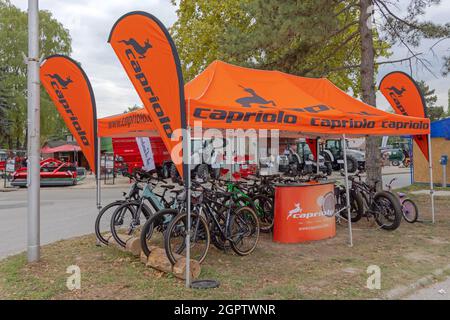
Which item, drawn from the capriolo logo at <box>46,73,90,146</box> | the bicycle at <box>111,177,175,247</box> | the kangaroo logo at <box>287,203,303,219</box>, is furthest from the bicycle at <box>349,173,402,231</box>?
the capriolo logo at <box>46,73,90,146</box>

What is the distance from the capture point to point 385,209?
25.7 feet

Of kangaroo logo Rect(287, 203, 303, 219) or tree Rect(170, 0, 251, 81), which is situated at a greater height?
tree Rect(170, 0, 251, 81)

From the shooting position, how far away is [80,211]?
1113 cm

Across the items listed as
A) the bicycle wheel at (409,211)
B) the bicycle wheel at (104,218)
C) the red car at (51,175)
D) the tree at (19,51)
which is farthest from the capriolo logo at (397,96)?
the tree at (19,51)

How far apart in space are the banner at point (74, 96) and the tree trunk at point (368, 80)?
7.53 meters

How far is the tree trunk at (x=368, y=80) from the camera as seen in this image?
10713 mm

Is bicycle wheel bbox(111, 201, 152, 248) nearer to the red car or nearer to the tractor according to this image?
the red car

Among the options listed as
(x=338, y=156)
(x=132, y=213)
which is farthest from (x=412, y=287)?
(x=338, y=156)

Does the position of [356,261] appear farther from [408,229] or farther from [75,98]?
[75,98]

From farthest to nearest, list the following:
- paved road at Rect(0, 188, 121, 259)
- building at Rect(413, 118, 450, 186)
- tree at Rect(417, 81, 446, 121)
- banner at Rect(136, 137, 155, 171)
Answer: tree at Rect(417, 81, 446, 121) < banner at Rect(136, 137, 155, 171) < building at Rect(413, 118, 450, 186) < paved road at Rect(0, 188, 121, 259)

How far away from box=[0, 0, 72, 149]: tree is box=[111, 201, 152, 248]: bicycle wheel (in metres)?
34.1

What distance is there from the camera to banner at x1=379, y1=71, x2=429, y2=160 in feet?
29.7
